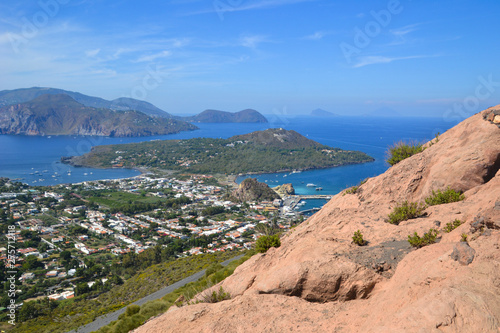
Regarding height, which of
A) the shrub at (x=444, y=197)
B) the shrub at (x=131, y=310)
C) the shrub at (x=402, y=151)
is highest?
the shrub at (x=402, y=151)

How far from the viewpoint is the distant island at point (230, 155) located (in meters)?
102

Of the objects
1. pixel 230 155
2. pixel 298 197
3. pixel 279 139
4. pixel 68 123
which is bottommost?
pixel 298 197

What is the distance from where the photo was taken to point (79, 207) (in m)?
55.9

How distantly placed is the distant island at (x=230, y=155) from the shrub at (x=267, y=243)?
87.6 m

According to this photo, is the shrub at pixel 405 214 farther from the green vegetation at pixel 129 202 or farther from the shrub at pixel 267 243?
the green vegetation at pixel 129 202

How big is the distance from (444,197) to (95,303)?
25743 mm

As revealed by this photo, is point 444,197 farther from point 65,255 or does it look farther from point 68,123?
point 68,123

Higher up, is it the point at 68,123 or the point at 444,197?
the point at 68,123

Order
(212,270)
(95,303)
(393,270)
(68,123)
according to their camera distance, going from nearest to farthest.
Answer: (393,270)
(212,270)
(95,303)
(68,123)

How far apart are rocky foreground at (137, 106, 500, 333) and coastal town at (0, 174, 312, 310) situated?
12.2 m

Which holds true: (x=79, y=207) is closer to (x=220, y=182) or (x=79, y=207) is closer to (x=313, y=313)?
(x=220, y=182)

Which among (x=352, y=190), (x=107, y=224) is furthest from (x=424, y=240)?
(x=107, y=224)

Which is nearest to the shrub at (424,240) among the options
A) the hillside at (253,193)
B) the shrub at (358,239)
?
the shrub at (358,239)

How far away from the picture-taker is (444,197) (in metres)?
7.88
